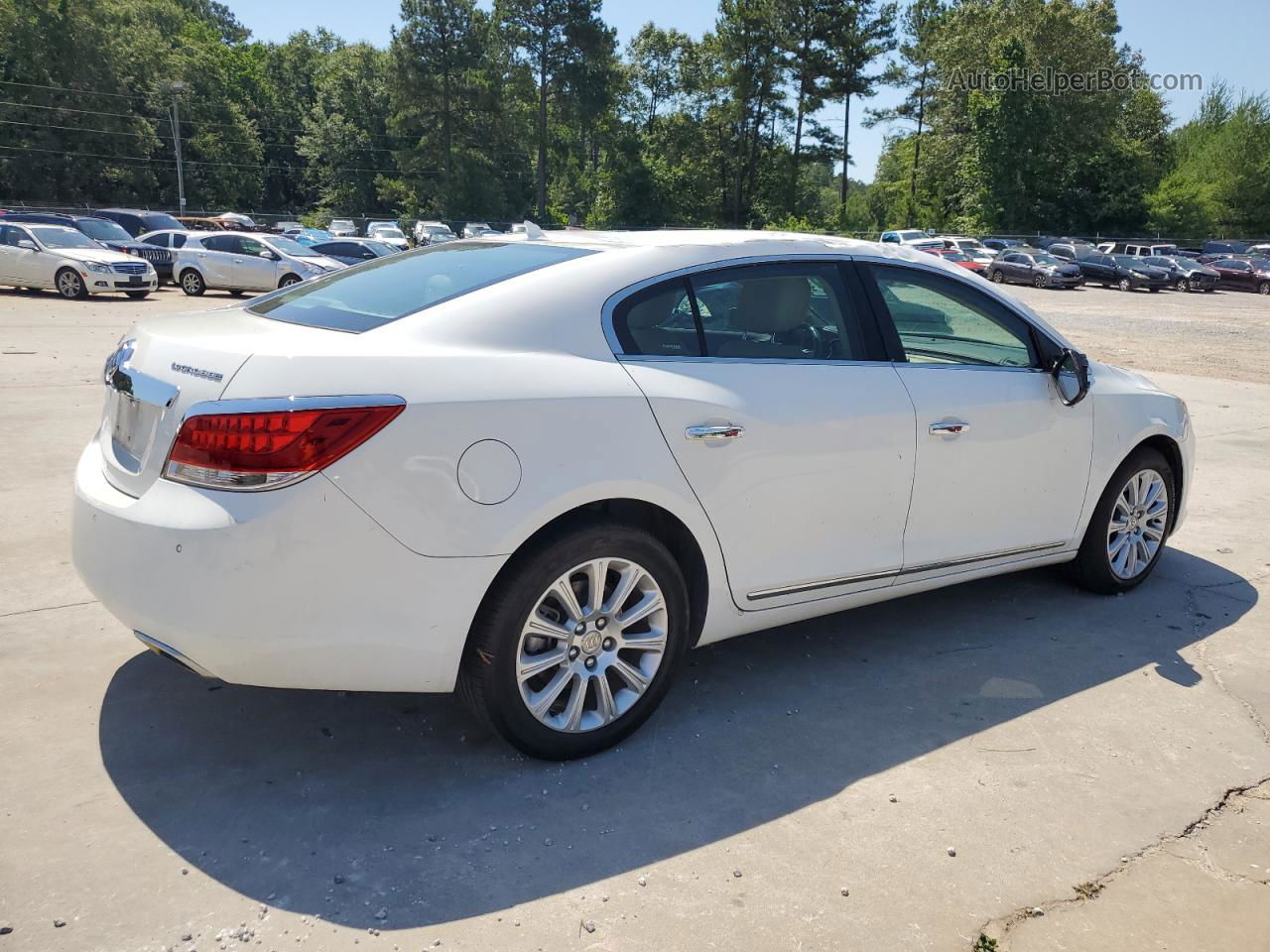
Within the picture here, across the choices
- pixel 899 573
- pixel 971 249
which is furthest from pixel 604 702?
pixel 971 249

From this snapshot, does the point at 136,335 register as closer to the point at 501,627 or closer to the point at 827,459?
the point at 501,627

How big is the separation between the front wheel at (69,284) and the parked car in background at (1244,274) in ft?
134

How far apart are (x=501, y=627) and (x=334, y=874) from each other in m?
0.78

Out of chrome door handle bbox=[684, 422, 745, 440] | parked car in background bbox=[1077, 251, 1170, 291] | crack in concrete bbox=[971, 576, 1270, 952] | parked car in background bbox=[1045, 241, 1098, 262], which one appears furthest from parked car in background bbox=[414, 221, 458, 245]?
crack in concrete bbox=[971, 576, 1270, 952]

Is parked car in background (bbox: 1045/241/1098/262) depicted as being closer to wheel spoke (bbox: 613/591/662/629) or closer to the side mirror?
the side mirror

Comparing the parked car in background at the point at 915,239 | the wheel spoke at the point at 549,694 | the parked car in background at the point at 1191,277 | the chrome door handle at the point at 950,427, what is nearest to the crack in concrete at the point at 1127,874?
the wheel spoke at the point at 549,694

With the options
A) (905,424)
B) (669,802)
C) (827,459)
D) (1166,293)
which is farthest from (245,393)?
(1166,293)

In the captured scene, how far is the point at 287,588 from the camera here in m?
2.78

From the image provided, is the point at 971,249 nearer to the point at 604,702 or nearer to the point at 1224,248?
the point at 1224,248

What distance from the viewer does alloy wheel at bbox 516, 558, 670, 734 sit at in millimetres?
3170

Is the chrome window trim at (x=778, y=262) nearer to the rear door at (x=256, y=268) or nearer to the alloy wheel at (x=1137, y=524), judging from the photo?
the alloy wheel at (x=1137, y=524)

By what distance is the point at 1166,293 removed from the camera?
40.3 m

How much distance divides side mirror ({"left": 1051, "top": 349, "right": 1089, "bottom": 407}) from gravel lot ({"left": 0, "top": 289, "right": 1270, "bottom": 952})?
3.41 ft

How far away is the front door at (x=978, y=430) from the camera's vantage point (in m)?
4.02
